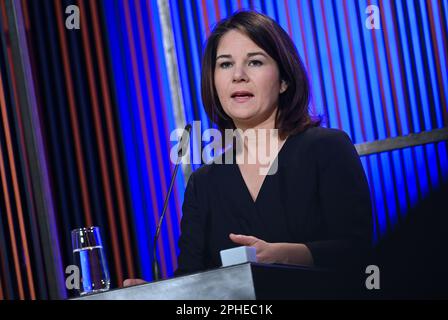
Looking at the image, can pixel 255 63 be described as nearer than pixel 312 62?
Yes

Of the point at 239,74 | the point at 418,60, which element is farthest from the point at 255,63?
the point at 418,60

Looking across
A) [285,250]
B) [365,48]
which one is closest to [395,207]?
[365,48]

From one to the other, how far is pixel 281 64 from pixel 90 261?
94 cm

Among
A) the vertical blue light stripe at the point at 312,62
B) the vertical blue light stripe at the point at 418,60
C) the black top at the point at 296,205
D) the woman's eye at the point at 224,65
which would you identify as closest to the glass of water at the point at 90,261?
the black top at the point at 296,205

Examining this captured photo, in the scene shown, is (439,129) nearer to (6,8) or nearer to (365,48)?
(365,48)

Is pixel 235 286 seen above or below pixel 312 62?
below

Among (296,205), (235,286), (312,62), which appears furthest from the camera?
(312,62)

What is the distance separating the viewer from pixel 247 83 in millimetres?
2301

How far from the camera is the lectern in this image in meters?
1.32

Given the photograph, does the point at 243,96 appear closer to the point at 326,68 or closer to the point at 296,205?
the point at 296,205

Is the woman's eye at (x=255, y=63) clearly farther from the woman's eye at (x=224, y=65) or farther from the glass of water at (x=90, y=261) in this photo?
the glass of water at (x=90, y=261)

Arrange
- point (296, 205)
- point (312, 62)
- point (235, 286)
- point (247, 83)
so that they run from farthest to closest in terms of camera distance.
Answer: point (312, 62) → point (247, 83) → point (296, 205) → point (235, 286)

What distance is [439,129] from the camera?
3049mm

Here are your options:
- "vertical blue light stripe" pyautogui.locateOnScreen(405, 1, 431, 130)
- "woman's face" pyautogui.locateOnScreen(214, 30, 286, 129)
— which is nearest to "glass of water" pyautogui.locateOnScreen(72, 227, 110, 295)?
"woman's face" pyautogui.locateOnScreen(214, 30, 286, 129)
